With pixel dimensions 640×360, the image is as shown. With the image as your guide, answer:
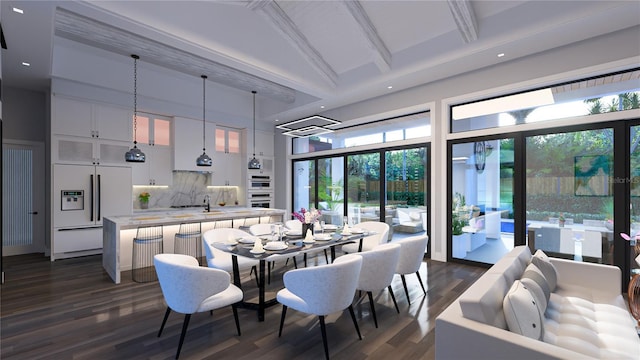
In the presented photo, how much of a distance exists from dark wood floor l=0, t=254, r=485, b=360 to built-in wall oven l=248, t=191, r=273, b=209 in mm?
3994

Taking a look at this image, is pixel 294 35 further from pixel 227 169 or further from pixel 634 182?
pixel 634 182

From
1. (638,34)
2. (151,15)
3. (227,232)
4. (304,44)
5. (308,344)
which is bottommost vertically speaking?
(308,344)

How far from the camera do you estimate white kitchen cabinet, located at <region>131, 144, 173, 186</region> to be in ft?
20.0

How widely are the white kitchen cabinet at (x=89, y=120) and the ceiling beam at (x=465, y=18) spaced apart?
6.14 m

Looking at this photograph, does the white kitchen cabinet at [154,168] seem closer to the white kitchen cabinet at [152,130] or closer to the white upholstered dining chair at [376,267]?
the white kitchen cabinet at [152,130]

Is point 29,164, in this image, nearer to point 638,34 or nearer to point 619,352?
point 619,352

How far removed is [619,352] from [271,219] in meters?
5.28

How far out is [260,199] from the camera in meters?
8.05

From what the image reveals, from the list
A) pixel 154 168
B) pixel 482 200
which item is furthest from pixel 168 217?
pixel 482 200

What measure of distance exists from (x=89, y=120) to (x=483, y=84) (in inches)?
279

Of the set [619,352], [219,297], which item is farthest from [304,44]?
[619,352]

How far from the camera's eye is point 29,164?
5.77 metres

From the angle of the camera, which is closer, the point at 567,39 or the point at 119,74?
the point at 567,39

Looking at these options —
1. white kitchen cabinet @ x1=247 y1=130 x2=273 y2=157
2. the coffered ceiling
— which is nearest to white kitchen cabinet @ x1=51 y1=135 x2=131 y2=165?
the coffered ceiling
